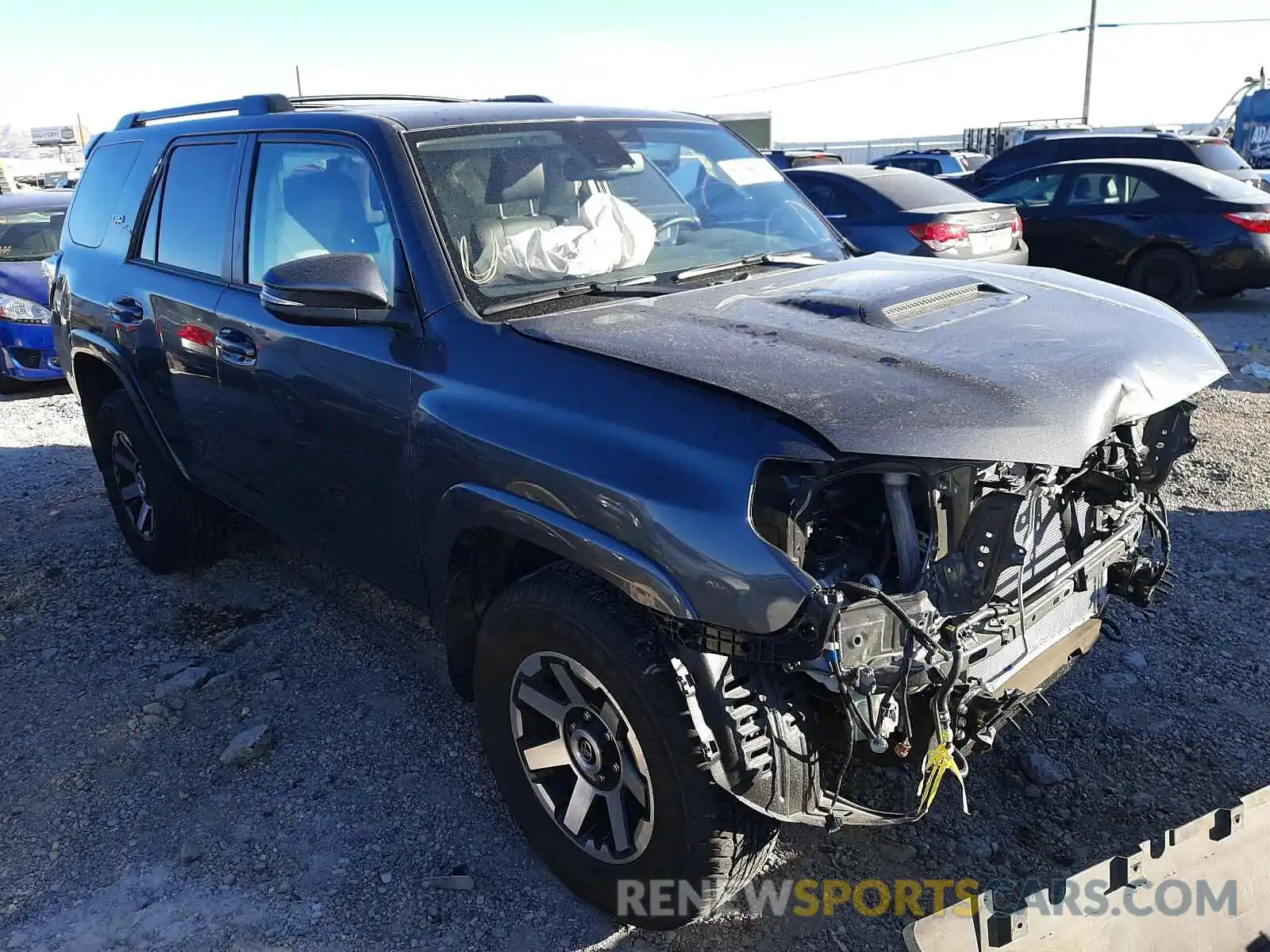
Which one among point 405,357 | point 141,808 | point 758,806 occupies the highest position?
point 405,357

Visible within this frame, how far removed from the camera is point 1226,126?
2680 cm

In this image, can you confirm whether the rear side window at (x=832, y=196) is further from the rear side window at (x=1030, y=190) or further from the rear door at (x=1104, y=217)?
the rear door at (x=1104, y=217)

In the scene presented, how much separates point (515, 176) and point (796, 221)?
3.81ft

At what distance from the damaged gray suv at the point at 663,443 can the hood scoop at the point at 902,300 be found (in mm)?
15

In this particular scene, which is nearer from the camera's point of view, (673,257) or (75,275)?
(673,257)

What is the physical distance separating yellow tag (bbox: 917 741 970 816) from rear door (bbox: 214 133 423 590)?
1.56 meters

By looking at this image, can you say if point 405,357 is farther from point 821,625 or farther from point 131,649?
point 131,649

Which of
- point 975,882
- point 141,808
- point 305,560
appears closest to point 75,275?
point 305,560

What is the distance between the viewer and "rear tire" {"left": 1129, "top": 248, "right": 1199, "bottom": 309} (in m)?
9.76

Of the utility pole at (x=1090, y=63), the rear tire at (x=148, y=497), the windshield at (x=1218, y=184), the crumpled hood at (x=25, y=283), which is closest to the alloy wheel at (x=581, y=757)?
the rear tire at (x=148, y=497)

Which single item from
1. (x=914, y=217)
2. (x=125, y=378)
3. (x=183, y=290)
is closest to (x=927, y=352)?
(x=183, y=290)

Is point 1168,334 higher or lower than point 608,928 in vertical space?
higher

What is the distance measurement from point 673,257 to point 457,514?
3.89ft

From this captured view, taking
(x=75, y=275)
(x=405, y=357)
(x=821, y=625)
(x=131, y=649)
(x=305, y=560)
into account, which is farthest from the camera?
(x=305, y=560)
